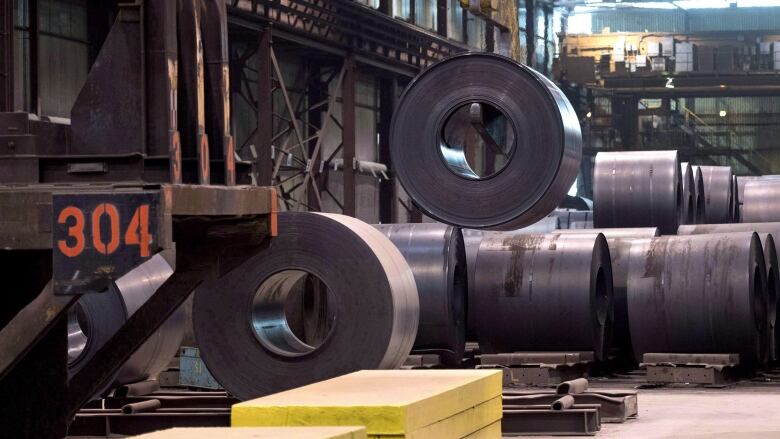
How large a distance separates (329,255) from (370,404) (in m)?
3.94

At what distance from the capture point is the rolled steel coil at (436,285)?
44.4ft

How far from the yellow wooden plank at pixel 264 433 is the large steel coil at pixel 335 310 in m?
4.24

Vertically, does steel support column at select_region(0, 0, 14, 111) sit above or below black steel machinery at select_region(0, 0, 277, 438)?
above

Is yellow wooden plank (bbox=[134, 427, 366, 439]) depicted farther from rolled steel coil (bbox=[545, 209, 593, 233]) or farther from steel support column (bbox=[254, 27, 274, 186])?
rolled steel coil (bbox=[545, 209, 593, 233])

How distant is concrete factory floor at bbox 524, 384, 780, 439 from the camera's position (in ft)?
30.7

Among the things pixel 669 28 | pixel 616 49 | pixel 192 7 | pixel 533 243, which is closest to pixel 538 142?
pixel 533 243

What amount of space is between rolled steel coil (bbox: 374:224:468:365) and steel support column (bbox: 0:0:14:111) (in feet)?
24.1

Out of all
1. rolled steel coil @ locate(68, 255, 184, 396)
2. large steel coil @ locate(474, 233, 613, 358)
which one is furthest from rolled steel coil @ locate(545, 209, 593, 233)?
rolled steel coil @ locate(68, 255, 184, 396)

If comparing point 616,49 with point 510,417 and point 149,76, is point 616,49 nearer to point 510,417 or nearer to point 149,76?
point 510,417

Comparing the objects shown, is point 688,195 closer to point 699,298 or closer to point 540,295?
point 699,298

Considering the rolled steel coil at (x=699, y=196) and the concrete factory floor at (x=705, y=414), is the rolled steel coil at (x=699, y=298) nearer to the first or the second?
the concrete factory floor at (x=705, y=414)

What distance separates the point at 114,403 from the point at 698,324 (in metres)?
5.53

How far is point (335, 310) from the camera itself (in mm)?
9156

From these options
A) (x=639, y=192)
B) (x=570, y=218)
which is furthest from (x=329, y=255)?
(x=570, y=218)
